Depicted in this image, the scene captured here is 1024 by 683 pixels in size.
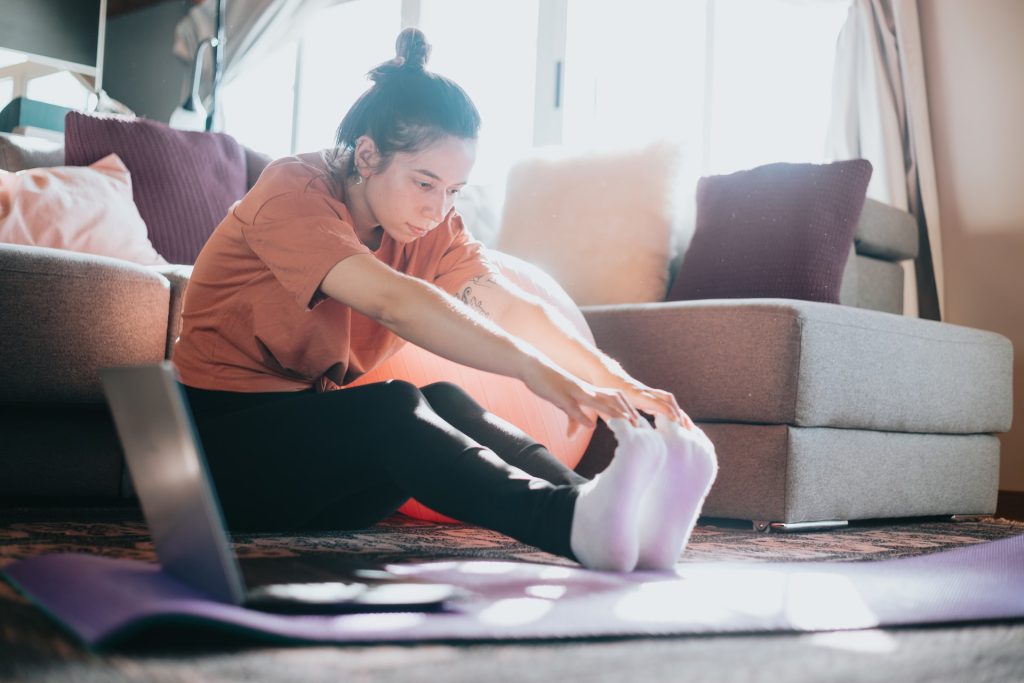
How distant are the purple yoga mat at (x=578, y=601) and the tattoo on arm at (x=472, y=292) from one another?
0.48 m

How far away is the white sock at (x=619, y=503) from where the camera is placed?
3.46 ft

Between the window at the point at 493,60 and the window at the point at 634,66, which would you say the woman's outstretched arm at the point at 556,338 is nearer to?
the window at the point at 634,66

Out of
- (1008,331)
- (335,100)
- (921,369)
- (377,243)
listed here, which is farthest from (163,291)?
(335,100)

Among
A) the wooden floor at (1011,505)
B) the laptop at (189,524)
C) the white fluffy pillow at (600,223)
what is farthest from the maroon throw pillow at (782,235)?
the laptop at (189,524)

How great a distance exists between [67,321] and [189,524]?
1.23 m

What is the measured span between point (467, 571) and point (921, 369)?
150cm

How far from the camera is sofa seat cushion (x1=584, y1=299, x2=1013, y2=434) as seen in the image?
1.99 metres

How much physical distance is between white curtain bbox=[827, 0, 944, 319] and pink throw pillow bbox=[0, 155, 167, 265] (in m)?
2.16

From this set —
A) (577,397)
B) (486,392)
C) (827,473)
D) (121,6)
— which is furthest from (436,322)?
(121,6)

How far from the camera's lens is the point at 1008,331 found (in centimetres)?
296

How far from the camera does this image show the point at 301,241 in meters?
1.32

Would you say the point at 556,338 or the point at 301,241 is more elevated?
the point at 301,241

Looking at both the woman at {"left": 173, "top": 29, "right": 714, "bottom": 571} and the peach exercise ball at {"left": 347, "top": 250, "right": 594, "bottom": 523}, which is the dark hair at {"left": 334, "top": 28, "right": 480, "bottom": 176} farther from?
the peach exercise ball at {"left": 347, "top": 250, "right": 594, "bottom": 523}

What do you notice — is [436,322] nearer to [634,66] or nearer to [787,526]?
[787,526]
